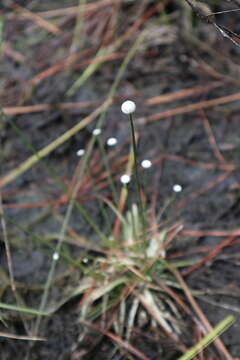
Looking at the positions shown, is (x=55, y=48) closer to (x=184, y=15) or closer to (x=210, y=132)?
(x=184, y=15)

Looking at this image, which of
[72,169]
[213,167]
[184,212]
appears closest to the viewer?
[184,212]

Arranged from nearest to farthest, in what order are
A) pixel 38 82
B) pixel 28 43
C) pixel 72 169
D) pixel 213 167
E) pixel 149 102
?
1. pixel 213 167
2. pixel 72 169
3. pixel 149 102
4. pixel 38 82
5. pixel 28 43

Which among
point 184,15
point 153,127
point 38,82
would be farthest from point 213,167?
point 38,82

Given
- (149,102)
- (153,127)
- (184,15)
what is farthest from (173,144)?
(184,15)

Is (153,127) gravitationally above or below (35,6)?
below

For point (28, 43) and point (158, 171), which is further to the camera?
point (28, 43)

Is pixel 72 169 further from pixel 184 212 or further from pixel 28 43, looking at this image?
pixel 28 43

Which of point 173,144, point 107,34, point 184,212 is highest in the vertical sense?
point 107,34
